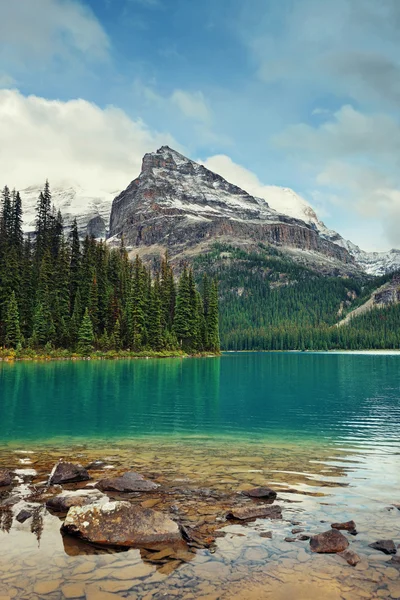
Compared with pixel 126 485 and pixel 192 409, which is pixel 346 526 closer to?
pixel 126 485

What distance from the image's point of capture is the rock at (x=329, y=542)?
10898 millimetres

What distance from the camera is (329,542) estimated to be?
11141mm

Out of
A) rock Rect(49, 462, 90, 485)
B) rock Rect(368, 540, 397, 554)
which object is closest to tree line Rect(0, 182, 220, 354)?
rock Rect(49, 462, 90, 485)

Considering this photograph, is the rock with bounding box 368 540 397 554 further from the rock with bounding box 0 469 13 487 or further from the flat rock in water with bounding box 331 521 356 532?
the rock with bounding box 0 469 13 487

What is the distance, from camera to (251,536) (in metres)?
11.8

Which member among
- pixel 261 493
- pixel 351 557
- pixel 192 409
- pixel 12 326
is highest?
pixel 12 326

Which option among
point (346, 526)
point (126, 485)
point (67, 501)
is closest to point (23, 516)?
point (67, 501)

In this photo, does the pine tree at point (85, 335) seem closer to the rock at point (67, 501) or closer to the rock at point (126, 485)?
the rock at point (126, 485)

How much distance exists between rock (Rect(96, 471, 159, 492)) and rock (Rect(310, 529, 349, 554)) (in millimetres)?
6660

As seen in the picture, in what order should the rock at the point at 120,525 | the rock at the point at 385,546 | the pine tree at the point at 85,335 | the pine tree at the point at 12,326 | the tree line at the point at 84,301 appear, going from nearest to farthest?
1. the rock at the point at 385,546
2. the rock at the point at 120,525
3. the pine tree at the point at 12,326
4. the tree line at the point at 84,301
5. the pine tree at the point at 85,335

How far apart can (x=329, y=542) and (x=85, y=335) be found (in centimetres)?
9298

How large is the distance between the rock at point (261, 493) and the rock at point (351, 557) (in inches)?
183

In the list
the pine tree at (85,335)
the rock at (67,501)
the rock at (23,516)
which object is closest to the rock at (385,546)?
the rock at (67,501)

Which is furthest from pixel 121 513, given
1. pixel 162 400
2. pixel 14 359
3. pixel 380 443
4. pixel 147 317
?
pixel 147 317
